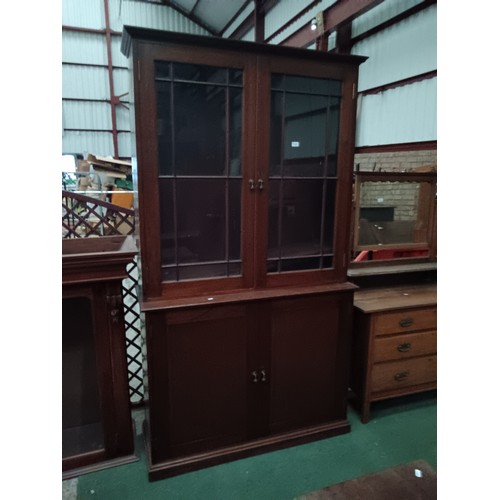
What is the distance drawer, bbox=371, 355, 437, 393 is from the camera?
2008 mm

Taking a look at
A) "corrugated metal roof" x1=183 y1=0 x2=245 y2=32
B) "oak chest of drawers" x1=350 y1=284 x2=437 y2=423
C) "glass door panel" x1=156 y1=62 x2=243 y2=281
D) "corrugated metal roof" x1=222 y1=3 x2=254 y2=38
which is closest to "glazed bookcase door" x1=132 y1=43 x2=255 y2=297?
"glass door panel" x1=156 y1=62 x2=243 y2=281

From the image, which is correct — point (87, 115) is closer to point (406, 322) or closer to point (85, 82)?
point (85, 82)

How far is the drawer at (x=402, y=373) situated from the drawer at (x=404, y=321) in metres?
0.19

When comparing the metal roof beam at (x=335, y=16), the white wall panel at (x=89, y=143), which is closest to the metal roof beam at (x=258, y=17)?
the metal roof beam at (x=335, y=16)

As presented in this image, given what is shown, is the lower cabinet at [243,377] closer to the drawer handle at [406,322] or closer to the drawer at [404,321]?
the drawer at [404,321]

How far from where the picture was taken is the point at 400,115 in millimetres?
4137

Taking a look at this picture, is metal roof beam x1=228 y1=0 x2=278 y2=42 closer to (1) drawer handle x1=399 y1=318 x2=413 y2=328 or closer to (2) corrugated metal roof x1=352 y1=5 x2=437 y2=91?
(2) corrugated metal roof x1=352 y1=5 x2=437 y2=91

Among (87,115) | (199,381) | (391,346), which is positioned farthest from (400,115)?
(87,115)

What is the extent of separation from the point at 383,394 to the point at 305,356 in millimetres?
598

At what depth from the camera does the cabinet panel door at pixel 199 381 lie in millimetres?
1581

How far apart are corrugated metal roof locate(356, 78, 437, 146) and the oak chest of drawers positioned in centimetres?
238

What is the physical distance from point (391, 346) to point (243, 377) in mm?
854
